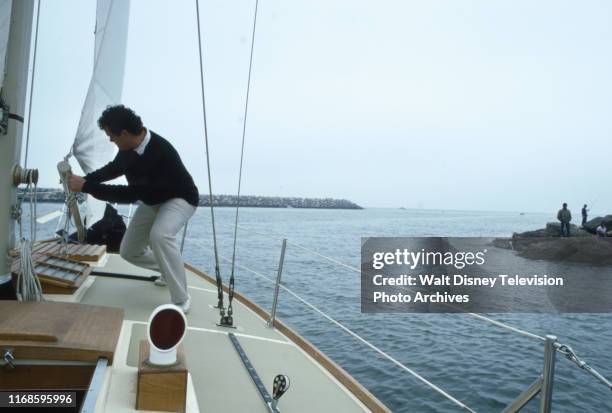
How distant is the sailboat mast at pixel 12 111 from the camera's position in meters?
1.99

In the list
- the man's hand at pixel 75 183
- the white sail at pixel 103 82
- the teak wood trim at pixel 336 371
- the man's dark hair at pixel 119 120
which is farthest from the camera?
the white sail at pixel 103 82

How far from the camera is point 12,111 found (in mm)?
2025

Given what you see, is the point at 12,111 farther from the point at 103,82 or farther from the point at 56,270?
the point at 103,82

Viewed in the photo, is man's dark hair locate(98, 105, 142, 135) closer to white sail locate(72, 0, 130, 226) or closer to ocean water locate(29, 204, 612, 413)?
white sail locate(72, 0, 130, 226)

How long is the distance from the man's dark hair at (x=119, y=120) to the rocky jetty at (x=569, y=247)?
24373 mm

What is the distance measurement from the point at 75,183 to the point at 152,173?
0.39 metres

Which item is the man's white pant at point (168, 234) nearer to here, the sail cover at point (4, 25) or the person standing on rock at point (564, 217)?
the sail cover at point (4, 25)

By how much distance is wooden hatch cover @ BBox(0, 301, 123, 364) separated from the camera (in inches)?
53.0

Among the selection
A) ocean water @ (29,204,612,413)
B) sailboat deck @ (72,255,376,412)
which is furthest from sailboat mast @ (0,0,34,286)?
ocean water @ (29,204,612,413)

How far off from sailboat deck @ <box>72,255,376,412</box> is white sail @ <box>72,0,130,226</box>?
31.4 inches

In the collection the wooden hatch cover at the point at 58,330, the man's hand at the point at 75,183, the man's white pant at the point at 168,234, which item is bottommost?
the wooden hatch cover at the point at 58,330

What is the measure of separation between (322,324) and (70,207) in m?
4.47

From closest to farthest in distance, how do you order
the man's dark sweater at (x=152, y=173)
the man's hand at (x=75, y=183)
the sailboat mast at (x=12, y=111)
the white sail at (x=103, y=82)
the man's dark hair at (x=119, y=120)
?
1. the sailboat mast at (x=12, y=111)
2. the man's hand at (x=75, y=183)
3. the man's dark hair at (x=119, y=120)
4. the man's dark sweater at (x=152, y=173)
5. the white sail at (x=103, y=82)

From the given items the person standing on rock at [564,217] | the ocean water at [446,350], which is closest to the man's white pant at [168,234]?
the ocean water at [446,350]
